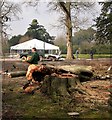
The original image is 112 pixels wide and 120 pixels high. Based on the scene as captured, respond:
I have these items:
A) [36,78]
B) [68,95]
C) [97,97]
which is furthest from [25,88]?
[97,97]

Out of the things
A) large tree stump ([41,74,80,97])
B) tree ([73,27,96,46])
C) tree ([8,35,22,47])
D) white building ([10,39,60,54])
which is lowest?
large tree stump ([41,74,80,97])

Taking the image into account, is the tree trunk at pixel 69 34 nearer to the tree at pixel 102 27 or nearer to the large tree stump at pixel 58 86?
the tree at pixel 102 27

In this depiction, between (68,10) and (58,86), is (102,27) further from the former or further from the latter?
(58,86)

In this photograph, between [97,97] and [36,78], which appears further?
[36,78]

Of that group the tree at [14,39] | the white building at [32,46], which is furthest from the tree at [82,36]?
the tree at [14,39]

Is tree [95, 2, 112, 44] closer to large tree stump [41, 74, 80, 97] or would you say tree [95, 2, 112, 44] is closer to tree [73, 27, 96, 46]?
tree [73, 27, 96, 46]

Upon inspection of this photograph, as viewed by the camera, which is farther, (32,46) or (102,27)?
(102,27)

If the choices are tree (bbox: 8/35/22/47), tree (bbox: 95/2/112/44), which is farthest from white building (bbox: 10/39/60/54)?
tree (bbox: 95/2/112/44)

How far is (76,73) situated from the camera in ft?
27.3

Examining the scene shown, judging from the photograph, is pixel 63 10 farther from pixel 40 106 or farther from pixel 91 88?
pixel 40 106

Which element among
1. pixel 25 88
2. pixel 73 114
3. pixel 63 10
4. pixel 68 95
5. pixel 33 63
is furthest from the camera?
pixel 63 10

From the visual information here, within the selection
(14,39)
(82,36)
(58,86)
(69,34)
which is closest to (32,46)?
(14,39)

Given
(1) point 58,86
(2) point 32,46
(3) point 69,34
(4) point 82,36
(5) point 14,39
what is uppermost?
(3) point 69,34

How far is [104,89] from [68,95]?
1.33 metres
